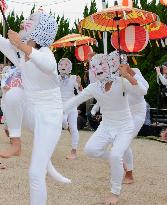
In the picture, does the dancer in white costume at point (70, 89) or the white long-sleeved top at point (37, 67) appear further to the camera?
the dancer in white costume at point (70, 89)

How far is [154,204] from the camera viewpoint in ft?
19.4

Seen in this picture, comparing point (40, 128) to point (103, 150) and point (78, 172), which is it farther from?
point (78, 172)

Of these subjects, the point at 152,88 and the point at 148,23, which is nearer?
the point at 148,23

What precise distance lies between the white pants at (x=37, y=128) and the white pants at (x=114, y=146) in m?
1.37

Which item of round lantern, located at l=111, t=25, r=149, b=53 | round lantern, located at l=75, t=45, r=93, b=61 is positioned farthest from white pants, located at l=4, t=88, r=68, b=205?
round lantern, located at l=75, t=45, r=93, b=61

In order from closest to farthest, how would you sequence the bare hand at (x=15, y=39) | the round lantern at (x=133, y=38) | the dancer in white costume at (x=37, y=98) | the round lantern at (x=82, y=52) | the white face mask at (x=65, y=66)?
1. the bare hand at (x=15, y=39)
2. the dancer in white costume at (x=37, y=98)
3. the round lantern at (x=133, y=38)
4. the white face mask at (x=65, y=66)
5. the round lantern at (x=82, y=52)

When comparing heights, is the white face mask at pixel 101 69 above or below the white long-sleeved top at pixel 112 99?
above

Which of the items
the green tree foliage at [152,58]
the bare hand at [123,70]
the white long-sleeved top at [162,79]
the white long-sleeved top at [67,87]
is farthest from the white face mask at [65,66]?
the green tree foliage at [152,58]

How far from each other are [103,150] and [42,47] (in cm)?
190

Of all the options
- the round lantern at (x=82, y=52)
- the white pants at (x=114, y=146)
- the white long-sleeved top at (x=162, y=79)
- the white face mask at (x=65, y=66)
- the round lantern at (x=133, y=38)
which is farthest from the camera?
the round lantern at (x=82, y=52)

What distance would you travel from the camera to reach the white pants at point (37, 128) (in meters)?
4.53

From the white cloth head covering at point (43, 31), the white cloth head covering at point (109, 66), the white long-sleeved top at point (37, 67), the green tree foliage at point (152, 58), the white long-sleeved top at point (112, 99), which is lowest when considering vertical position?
the green tree foliage at point (152, 58)

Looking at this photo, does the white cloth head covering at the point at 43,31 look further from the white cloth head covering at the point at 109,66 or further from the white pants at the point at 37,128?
the white cloth head covering at the point at 109,66

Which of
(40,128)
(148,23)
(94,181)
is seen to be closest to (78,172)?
(94,181)
